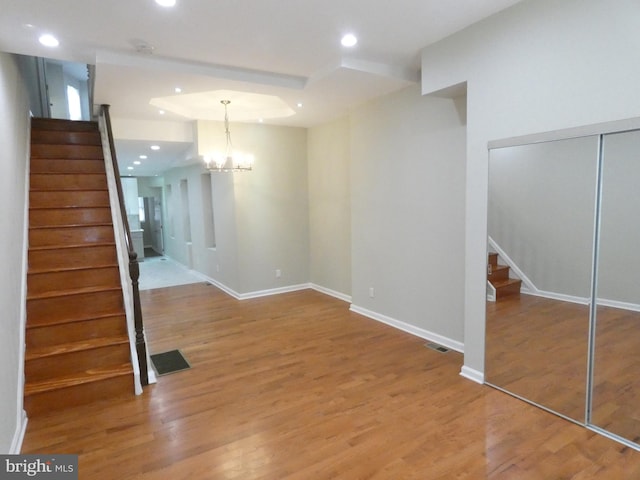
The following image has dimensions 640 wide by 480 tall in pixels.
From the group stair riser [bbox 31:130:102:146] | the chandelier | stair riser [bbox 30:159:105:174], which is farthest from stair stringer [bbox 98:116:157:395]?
the chandelier

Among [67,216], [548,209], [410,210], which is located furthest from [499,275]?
[67,216]

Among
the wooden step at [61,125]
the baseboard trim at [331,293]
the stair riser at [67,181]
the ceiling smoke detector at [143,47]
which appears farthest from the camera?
Result: the baseboard trim at [331,293]

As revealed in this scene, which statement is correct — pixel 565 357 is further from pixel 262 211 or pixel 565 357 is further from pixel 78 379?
pixel 262 211

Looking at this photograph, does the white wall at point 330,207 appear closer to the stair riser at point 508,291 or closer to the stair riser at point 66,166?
the stair riser at point 508,291

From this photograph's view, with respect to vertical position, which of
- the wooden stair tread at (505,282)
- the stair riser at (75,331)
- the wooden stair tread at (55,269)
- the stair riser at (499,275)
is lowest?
the stair riser at (75,331)

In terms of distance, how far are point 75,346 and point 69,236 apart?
4.53 ft

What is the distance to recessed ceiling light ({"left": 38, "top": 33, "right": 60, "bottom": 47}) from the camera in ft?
9.92

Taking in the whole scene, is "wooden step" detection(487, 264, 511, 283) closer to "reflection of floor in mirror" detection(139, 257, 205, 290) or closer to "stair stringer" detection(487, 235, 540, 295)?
"stair stringer" detection(487, 235, 540, 295)

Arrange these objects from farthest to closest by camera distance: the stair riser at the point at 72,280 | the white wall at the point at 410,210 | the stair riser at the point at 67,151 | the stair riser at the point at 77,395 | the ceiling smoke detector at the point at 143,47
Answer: the stair riser at the point at 67,151, the white wall at the point at 410,210, the stair riser at the point at 72,280, the ceiling smoke detector at the point at 143,47, the stair riser at the point at 77,395

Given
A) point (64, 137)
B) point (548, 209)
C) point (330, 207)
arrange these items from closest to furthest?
1. point (548, 209)
2. point (64, 137)
3. point (330, 207)

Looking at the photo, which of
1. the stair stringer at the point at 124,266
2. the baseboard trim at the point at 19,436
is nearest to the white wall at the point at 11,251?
the baseboard trim at the point at 19,436

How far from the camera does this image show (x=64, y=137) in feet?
17.0

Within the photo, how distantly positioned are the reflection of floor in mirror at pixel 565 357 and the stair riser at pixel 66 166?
5.00 meters

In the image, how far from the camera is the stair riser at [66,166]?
183 inches
